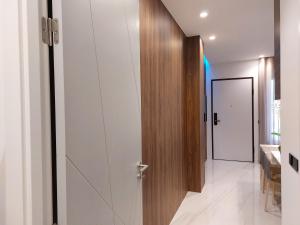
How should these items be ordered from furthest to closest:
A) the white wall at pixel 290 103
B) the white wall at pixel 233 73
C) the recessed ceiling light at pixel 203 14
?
1. the white wall at pixel 233 73
2. the recessed ceiling light at pixel 203 14
3. the white wall at pixel 290 103

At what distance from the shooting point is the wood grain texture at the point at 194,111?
3229 mm

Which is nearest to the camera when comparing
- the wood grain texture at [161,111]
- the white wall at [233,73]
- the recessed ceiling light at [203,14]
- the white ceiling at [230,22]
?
the wood grain texture at [161,111]

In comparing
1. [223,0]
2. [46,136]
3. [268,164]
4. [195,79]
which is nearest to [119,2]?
[46,136]

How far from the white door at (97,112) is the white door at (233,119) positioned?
172 inches

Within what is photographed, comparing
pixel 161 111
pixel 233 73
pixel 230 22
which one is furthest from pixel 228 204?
pixel 233 73

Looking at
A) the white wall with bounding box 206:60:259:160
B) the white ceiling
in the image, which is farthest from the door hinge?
the white wall with bounding box 206:60:259:160

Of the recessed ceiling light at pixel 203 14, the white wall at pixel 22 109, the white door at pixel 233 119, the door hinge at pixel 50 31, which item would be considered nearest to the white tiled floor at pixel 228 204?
the white door at pixel 233 119

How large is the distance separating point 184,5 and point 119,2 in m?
1.41

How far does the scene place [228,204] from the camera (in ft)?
9.55

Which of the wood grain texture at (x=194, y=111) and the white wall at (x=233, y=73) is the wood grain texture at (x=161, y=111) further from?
the white wall at (x=233, y=73)

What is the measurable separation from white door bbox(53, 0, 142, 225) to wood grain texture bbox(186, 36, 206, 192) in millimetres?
2030

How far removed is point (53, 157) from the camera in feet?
2.51

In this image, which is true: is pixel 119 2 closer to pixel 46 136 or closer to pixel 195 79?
pixel 46 136

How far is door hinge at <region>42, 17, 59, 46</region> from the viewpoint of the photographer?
0.75 m
